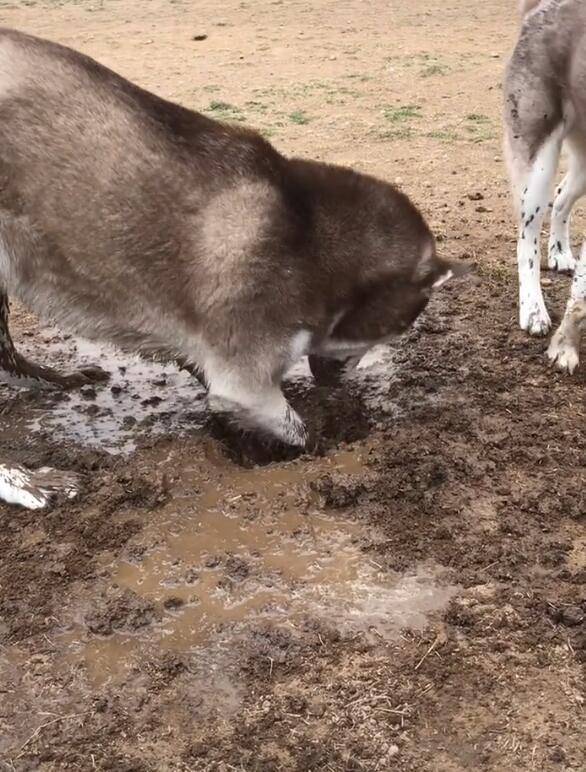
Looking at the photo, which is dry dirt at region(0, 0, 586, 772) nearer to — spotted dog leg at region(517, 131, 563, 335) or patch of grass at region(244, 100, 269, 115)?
spotted dog leg at region(517, 131, 563, 335)

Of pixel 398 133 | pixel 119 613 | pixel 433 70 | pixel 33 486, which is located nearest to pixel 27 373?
pixel 33 486

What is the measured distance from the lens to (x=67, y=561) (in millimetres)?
3504

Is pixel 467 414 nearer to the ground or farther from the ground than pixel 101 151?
nearer to the ground

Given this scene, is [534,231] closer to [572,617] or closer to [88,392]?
[88,392]

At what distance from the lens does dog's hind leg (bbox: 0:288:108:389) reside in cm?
470

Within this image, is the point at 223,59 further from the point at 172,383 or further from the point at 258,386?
the point at 258,386

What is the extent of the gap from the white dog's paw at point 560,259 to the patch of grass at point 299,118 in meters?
3.80

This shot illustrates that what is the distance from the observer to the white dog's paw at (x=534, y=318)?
208 inches

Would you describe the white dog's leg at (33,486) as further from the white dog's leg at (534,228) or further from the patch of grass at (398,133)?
the patch of grass at (398,133)

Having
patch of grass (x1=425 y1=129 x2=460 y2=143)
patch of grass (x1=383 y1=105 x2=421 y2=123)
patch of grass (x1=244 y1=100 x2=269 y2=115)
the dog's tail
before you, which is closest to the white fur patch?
the dog's tail

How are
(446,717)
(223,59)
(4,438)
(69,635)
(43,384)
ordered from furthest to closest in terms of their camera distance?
(223,59) → (43,384) → (4,438) → (69,635) → (446,717)

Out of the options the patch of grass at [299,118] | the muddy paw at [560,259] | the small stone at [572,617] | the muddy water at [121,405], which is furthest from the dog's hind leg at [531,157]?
the patch of grass at [299,118]

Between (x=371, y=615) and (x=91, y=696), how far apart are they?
1.01 metres

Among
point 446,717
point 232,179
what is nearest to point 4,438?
point 232,179
